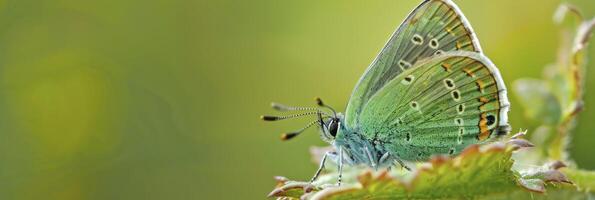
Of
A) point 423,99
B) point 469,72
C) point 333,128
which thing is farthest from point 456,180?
point 333,128

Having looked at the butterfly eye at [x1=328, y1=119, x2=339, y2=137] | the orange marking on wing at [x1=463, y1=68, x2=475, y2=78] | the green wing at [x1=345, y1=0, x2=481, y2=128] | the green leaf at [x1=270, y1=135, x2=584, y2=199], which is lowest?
the green leaf at [x1=270, y1=135, x2=584, y2=199]

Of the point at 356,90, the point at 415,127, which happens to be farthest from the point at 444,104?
the point at 356,90

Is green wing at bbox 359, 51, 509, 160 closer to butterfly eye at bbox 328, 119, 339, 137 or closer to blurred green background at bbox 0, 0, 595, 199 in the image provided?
butterfly eye at bbox 328, 119, 339, 137

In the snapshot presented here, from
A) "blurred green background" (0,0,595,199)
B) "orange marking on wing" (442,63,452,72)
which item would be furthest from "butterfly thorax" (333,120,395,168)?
"blurred green background" (0,0,595,199)

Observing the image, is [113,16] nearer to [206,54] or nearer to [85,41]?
[85,41]

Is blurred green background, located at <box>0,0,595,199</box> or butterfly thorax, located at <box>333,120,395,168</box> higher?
blurred green background, located at <box>0,0,595,199</box>

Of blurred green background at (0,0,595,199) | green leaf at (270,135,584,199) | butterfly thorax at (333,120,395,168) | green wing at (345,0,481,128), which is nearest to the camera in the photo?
green leaf at (270,135,584,199)

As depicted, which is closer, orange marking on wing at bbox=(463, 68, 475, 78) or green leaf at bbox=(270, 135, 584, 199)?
green leaf at bbox=(270, 135, 584, 199)

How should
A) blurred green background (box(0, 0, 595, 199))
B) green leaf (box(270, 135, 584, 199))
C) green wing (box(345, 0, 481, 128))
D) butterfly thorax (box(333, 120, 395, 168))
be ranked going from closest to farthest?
green leaf (box(270, 135, 584, 199)), green wing (box(345, 0, 481, 128)), butterfly thorax (box(333, 120, 395, 168)), blurred green background (box(0, 0, 595, 199))
